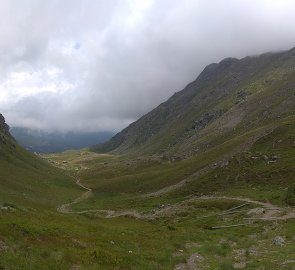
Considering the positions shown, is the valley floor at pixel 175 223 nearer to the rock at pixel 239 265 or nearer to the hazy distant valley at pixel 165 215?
the rock at pixel 239 265

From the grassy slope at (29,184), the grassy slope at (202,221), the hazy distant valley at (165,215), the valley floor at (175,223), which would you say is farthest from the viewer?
the grassy slope at (29,184)

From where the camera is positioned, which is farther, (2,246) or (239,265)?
(239,265)

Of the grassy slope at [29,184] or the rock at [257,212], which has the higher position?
the grassy slope at [29,184]

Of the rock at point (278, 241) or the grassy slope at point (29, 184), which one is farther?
the grassy slope at point (29, 184)

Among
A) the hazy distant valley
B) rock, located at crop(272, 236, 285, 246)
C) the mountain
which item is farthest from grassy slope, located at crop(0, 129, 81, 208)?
rock, located at crop(272, 236, 285, 246)

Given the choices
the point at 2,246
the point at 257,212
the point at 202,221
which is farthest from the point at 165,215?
the point at 2,246

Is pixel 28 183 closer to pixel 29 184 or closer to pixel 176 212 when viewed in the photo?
pixel 29 184

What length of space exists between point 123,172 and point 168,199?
91.0 metres

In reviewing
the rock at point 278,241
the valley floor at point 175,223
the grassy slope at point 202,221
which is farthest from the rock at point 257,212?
the rock at point 278,241

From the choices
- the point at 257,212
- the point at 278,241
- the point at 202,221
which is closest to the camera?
the point at 278,241

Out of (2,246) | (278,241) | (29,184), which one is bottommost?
(278,241)

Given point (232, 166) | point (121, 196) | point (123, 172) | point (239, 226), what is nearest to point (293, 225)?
point (239, 226)

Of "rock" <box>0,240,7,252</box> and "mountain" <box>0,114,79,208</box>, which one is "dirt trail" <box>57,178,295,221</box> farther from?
"rock" <box>0,240,7,252</box>

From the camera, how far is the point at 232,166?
378ft
